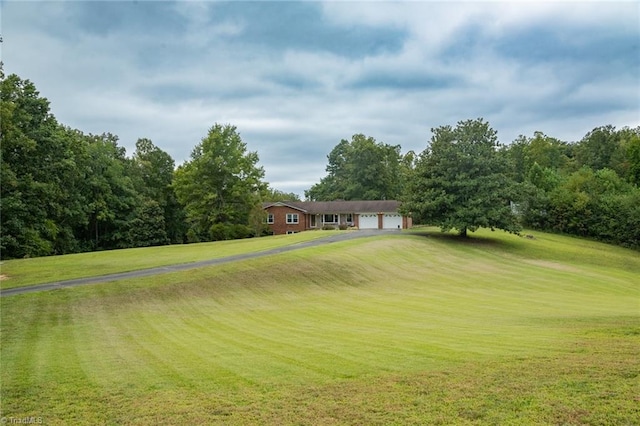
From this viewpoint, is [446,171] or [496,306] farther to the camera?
[446,171]

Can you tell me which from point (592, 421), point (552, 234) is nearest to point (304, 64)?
point (592, 421)

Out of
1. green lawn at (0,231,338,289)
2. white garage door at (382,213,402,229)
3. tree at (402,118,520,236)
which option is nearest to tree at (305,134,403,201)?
white garage door at (382,213,402,229)

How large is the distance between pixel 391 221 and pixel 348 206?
7018 mm

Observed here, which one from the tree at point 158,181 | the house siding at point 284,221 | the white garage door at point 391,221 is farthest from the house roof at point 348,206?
the tree at point 158,181

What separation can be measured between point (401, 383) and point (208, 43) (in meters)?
22.9

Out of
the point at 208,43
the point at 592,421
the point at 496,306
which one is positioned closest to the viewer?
the point at 592,421

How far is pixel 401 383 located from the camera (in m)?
6.93

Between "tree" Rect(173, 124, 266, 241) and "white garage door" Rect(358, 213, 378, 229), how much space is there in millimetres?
14465

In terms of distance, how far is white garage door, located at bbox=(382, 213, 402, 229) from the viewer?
62.7 metres

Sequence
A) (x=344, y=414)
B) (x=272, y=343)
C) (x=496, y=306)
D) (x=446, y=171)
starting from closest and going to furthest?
(x=344, y=414)
(x=272, y=343)
(x=496, y=306)
(x=446, y=171)

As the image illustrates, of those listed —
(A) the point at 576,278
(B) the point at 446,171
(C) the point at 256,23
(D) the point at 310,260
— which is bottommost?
(A) the point at 576,278

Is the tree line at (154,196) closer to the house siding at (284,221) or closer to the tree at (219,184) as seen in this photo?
the tree at (219,184)

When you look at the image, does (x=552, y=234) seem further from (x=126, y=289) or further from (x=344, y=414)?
(x=344, y=414)

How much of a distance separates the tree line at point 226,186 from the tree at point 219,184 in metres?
0.14
